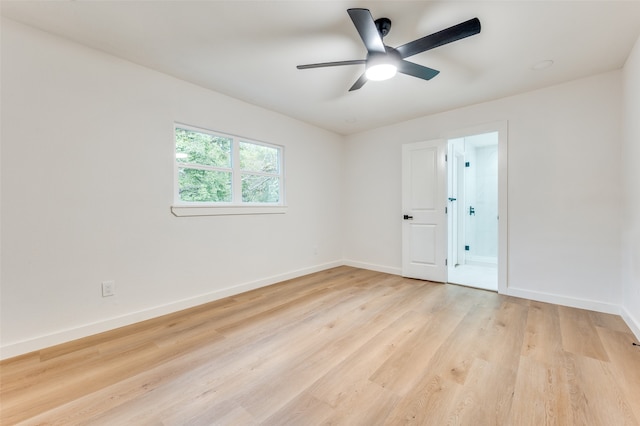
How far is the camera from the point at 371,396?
60.7 inches

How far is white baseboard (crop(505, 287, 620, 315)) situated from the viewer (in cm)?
272

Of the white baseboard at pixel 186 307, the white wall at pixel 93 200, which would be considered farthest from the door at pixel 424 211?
the white wall at pixel 93 200

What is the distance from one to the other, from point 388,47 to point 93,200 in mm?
2790

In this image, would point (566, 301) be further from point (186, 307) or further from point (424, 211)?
point (186, 307)

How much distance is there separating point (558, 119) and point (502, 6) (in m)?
1.89

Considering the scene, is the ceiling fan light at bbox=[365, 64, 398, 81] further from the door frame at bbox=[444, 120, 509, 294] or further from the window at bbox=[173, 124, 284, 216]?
the door frame at bbox=[444, 120, 509, 294]

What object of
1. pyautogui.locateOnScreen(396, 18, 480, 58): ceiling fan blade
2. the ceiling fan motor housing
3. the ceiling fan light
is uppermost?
the ceiling fan motor housing

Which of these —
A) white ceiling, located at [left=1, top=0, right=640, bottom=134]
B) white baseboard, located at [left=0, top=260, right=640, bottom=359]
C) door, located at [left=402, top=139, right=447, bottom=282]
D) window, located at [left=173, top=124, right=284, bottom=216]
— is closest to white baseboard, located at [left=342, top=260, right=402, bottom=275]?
door, located at [left=402, top=139, right=447, bottom=282]

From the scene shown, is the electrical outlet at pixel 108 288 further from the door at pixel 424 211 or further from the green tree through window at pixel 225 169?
the door at pixel 424 211

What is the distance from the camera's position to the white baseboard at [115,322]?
2.01 m

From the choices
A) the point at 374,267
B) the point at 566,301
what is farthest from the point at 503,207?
the point at 374,267

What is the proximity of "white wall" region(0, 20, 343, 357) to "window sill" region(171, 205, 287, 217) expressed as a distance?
0.21ft

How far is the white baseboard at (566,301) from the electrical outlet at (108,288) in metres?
4.33

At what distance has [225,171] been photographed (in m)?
3.31
